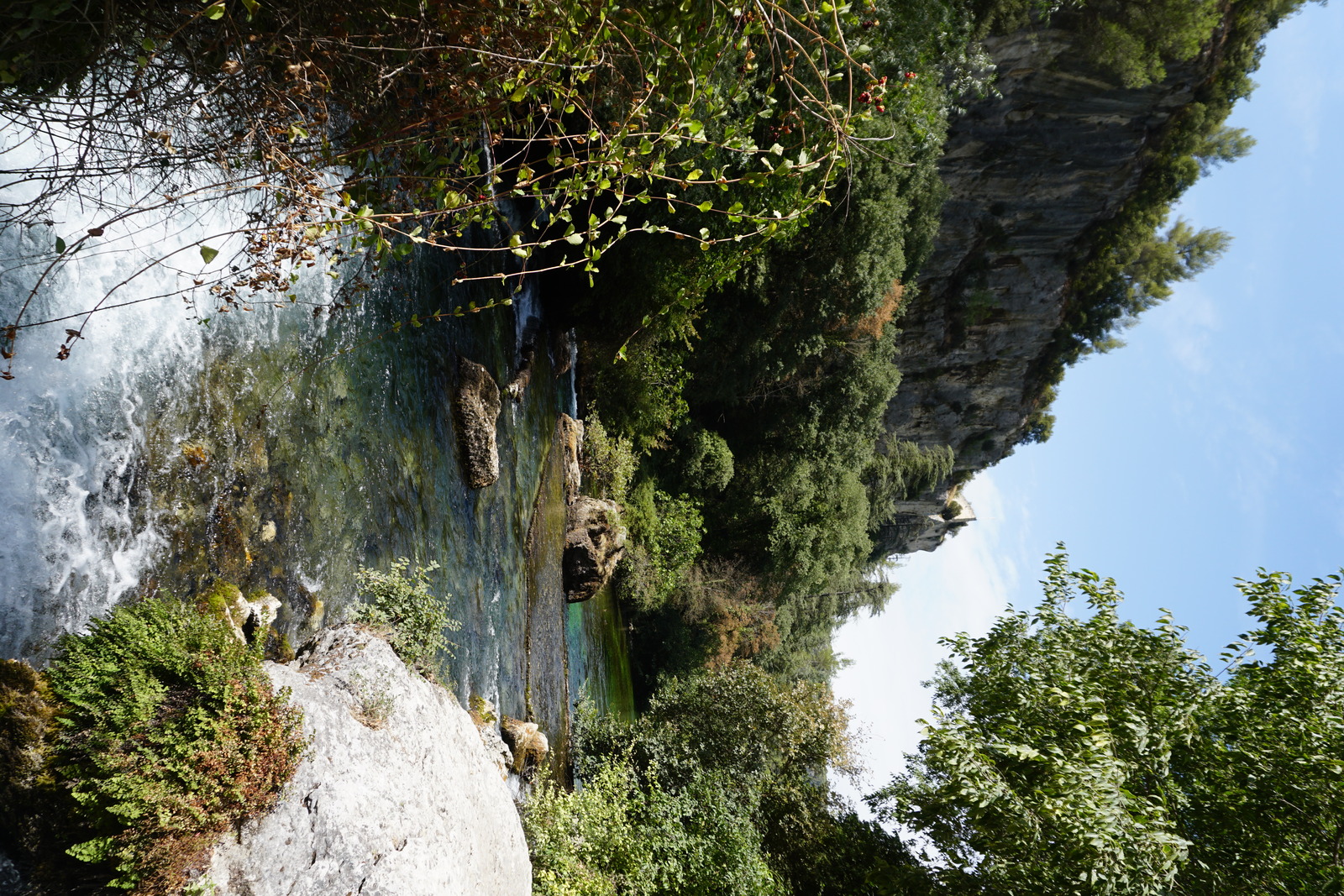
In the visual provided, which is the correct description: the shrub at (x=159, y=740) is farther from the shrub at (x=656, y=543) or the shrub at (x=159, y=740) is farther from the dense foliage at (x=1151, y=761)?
the shrub at (x=656, y=543)

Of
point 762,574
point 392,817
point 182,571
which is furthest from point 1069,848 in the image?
point 762,574

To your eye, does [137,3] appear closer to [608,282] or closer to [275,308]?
[275,308]

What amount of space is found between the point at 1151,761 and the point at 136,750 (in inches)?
337

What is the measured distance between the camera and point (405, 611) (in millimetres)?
7570

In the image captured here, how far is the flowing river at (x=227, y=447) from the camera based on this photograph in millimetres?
4266

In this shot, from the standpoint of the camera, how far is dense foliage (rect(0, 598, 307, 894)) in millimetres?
3826

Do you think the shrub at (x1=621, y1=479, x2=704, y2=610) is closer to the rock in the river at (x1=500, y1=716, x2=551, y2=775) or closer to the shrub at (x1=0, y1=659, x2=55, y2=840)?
the rock in the river at (x1=500, y1=716, x2=551, y2=775)

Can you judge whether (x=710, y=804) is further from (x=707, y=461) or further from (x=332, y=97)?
(x=332, y=97)

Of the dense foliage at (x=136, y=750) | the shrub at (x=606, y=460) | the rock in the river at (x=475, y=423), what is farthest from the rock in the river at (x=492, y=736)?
the shrub at (x=606, y=460)

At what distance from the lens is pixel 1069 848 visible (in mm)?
6500

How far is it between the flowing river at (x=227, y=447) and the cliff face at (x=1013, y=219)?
15.8m

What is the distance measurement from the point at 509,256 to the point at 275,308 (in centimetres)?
592

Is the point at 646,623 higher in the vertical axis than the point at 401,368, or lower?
higher

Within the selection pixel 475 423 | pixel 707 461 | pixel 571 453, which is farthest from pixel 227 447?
pixel 707 461
